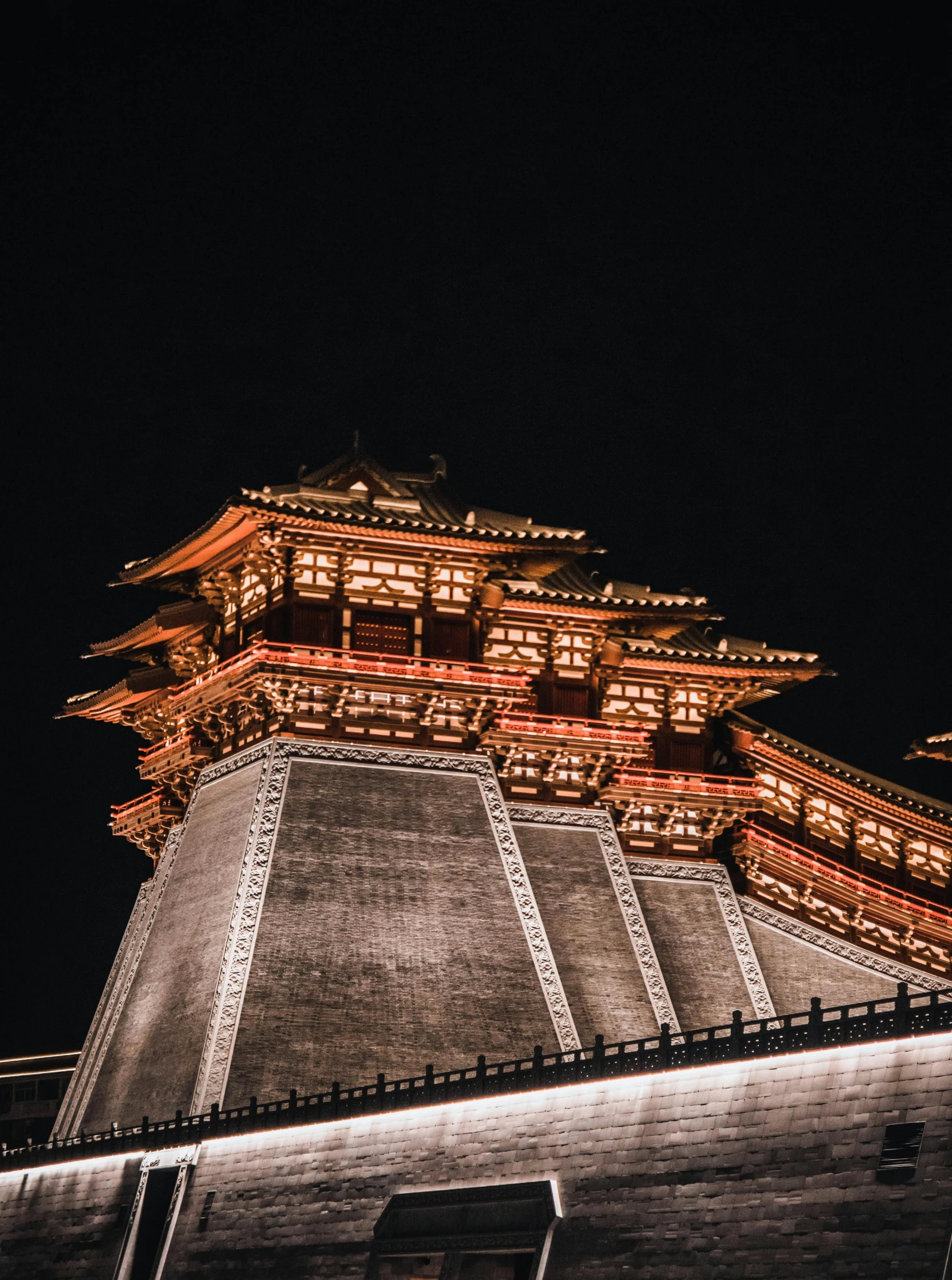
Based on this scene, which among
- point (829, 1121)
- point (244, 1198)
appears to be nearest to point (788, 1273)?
point (829, 1121)

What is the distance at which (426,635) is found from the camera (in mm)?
45375

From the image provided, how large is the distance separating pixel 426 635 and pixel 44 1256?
15.1 meters

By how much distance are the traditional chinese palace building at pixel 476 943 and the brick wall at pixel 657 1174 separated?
0.05 metres

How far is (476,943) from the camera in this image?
137ft

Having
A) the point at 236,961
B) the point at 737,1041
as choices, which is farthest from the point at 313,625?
the point at 737,1041

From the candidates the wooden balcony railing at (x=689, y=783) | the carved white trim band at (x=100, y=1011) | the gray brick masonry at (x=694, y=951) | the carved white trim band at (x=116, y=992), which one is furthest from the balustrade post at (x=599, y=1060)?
the wooden balcony railing at (x=689, y=783)

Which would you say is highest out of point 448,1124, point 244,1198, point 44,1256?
point 448,1124

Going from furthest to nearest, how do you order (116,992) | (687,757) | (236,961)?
(687,757) → (116,992) → (236,961)

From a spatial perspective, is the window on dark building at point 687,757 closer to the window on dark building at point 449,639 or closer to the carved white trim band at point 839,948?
the carved white trim band at point 839,948

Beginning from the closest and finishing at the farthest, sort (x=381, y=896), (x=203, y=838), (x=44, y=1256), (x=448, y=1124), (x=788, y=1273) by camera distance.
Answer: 1. (x=788, y=1273)
2. (x=448, y=1124)
3. (x=44, y=1256)
4. (x=381, y=896)
5. (x=203, y=838)

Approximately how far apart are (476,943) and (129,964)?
29.6ft

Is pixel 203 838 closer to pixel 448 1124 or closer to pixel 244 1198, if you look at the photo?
pixel 244 1198

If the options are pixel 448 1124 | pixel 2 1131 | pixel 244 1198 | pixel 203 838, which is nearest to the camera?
pixel 448 1124

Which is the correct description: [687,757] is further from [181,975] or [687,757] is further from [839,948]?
[181,975]
